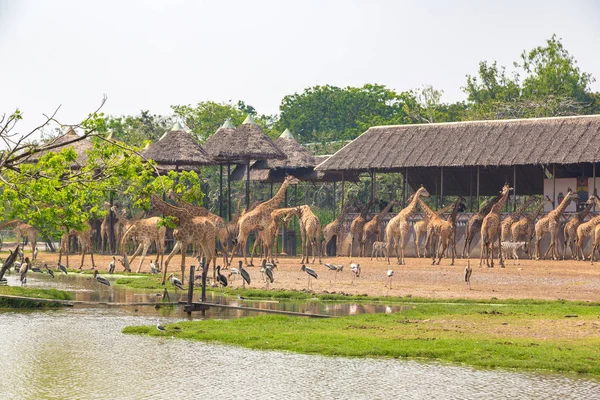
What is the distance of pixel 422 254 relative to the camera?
44.1m

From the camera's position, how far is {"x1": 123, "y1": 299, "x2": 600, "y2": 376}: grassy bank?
49.5 ft

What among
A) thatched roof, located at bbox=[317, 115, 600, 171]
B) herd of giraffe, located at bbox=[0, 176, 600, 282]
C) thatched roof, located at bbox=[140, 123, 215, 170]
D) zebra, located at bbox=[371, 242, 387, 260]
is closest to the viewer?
herd of giraffe, located at bbox=[0, 176, 600, 282]

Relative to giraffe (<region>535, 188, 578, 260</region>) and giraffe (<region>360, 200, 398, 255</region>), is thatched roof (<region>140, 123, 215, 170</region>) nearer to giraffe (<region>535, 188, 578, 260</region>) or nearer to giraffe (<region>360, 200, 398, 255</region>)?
giraffe (<region>360, 200, 398, 255</region>)

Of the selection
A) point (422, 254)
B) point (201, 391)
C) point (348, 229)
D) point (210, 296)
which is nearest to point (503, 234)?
point (422, 254)

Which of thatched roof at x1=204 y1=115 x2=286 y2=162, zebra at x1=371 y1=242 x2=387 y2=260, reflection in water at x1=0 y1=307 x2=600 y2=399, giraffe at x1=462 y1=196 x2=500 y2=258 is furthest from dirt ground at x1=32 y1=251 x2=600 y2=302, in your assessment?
reflection in water at x1=0 y1=307 x2=600 y2=399

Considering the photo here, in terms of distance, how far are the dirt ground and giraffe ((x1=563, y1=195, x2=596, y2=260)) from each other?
1.57 metres

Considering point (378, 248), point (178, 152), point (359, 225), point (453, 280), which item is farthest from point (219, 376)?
point (178, 152)

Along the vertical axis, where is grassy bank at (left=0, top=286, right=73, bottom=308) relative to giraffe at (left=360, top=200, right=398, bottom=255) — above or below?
below

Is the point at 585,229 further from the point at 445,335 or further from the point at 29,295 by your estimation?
the point at 29,295

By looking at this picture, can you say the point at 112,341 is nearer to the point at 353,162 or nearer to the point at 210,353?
the point at 210,353

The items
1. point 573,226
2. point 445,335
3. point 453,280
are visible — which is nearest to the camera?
point 445,335

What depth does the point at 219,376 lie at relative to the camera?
13.8 m

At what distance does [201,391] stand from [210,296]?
11809mm

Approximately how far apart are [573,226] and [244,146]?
51.7 ft
